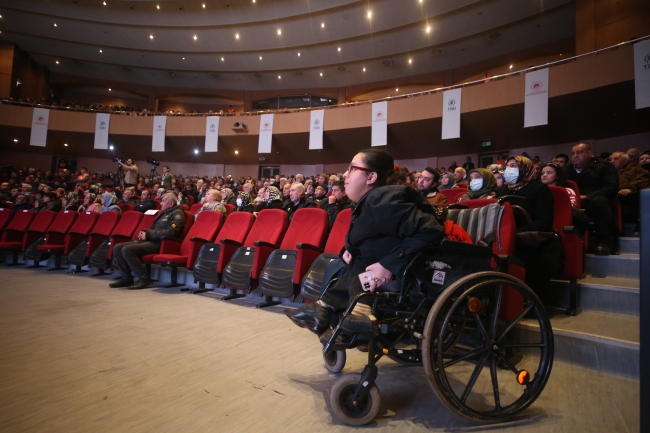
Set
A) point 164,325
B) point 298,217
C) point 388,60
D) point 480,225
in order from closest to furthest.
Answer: point 480,225 < point 164,325 < point 298,217 < point 388,60

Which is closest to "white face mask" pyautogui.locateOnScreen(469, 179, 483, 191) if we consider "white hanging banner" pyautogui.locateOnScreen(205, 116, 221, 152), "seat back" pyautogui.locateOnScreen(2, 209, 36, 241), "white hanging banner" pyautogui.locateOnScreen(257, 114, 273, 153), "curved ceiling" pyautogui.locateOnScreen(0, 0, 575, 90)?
"seat back" pyautogui.locateOnScreen(2, 209, 36, 241)

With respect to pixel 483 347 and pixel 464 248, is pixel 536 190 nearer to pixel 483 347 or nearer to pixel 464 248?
pixel 464 248

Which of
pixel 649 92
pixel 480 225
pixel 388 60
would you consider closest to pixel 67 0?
pixel 388 60

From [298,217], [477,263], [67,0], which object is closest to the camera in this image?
[477,263]

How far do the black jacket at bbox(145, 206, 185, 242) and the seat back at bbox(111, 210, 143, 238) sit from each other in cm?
59

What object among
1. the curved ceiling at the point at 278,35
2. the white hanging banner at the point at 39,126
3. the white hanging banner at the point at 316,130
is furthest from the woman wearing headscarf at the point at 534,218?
the white hanging banner at the point at 39,126

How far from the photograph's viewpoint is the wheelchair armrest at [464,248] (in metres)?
1.08

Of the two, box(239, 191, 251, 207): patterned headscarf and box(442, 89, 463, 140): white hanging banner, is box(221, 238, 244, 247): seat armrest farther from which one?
box(442, 89, 463, 140): white hanging banner

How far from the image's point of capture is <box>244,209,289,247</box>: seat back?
3.07 meters

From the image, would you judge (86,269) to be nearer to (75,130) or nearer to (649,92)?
(649,92)

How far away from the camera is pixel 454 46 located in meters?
10.3

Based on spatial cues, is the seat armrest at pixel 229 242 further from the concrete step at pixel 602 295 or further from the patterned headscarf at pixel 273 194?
the concrete step at pixel 602 295

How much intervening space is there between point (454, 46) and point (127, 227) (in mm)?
10411

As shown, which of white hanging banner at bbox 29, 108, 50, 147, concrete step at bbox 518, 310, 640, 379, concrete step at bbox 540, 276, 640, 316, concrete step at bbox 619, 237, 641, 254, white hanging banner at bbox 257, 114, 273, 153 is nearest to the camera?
concrete step at bbox 518, 310, 640, 379
